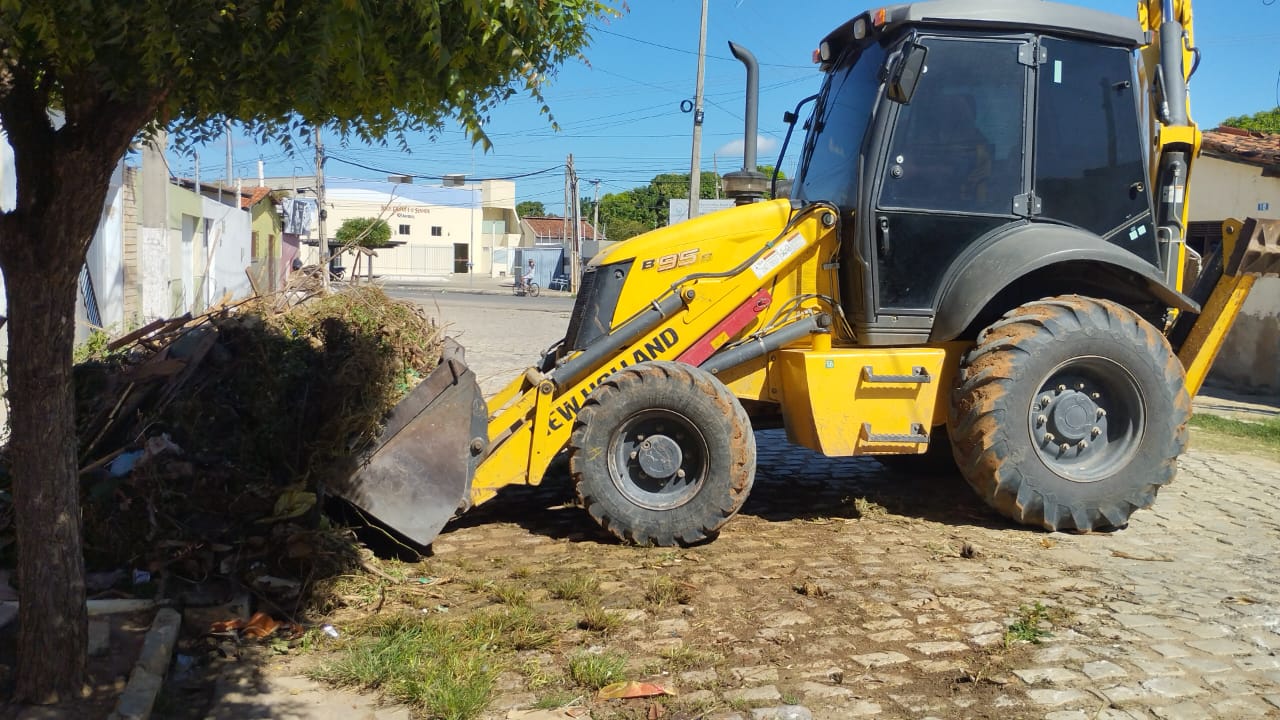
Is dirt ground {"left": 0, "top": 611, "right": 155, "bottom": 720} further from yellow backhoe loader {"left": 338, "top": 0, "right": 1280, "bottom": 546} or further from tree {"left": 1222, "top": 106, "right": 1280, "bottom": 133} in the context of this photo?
tree {"left": 1222, "top": 106, "right": 1280, "bottom": 133}

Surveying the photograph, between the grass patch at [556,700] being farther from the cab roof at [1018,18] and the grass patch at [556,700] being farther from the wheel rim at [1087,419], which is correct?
the cab roof at [1018,18]

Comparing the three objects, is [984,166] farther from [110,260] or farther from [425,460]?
[110,260]

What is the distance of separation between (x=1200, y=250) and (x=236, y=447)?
570 inches

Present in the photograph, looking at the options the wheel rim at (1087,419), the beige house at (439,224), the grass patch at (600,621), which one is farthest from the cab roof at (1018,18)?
the beige house at (439,224)

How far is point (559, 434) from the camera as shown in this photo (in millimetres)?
5840

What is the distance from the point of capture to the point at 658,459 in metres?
5.71

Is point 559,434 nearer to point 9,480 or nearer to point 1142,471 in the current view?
point 9,480

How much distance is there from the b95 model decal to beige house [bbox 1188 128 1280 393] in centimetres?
1034

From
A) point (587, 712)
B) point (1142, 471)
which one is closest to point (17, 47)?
point (587, 712)

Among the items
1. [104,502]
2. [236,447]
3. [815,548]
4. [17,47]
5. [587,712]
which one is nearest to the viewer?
[17,47]

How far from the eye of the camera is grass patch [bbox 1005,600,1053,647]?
4340 millimetres

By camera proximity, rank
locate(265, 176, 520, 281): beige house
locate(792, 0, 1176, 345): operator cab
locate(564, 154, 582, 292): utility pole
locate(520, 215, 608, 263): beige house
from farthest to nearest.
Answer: locate(520, 215, 608, 263): beige house < locate(265, 176, 520, 281): beige house < locate(564, 154, 582, 292): utility pole < locate(792, 0, 1176, 345): operator cab

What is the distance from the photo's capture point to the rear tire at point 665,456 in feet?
18.4

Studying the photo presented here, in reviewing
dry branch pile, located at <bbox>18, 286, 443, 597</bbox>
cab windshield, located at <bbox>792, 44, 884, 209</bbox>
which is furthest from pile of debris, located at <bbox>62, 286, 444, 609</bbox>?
cab windshield, located at <bbox>792, 44, 884, 209</bbox>
